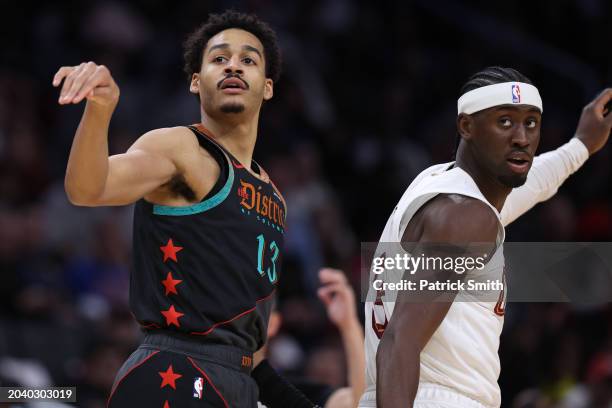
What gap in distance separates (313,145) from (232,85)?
5.75 metres

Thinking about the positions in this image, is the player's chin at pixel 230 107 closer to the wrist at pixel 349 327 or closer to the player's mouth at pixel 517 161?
the player's mouth at pixel 517 161

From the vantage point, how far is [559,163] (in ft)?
16.1

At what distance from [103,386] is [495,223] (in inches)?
152

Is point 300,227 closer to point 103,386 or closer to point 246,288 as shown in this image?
point 103,386

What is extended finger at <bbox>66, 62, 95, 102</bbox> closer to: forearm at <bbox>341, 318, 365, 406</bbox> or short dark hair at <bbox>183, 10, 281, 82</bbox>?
short dark hair at <bbox>183, 10, 281, 82</bbox>

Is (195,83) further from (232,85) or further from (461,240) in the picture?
(461,240)

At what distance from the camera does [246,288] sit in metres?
4.07

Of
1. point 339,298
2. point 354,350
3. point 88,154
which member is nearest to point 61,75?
point 88,154

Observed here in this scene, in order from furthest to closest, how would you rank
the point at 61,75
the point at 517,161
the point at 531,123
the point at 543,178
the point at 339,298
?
the point at 339,298 < the point at 543,178 < the point at 531,123 < the point at 517,161 < the point at 61,75

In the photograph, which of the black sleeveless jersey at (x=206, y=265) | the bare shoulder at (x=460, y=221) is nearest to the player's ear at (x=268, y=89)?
the black sleeveless jersey at (x=206, y=265)

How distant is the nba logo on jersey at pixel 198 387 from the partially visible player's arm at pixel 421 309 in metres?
0.74

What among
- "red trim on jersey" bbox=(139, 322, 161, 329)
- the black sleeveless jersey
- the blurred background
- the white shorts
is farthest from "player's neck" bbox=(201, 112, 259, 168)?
the blurred background

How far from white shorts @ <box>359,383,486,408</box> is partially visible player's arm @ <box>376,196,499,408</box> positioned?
7.2 inches

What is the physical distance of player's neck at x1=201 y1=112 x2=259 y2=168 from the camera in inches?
171
